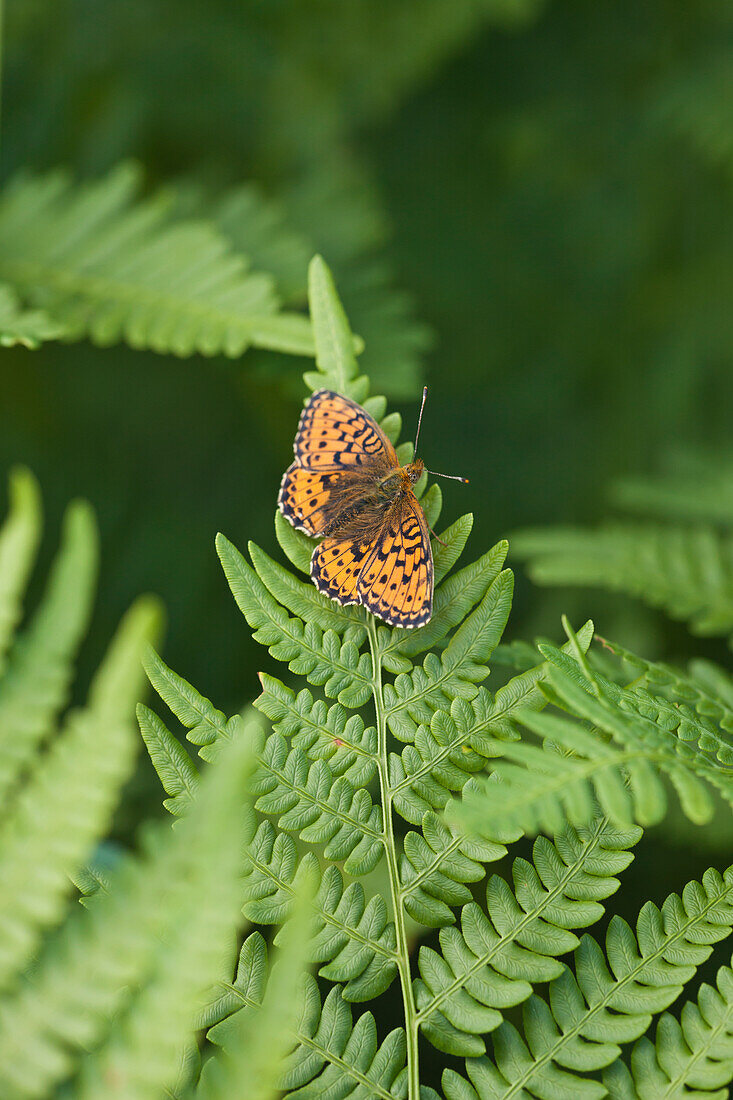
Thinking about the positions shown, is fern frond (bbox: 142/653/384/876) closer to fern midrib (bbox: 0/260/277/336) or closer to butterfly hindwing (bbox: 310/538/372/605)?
butterfly hindwing (bbox: 310/538/372/605)

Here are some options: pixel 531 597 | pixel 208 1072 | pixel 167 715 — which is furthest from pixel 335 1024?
pixel 531 597

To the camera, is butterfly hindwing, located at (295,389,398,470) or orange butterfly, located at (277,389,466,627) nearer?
orange butterfly, located at (277,389,466,627)

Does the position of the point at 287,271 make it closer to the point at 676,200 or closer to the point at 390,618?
the point at 390,618

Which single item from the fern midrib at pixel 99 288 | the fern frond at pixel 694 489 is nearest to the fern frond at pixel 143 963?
the fern midrib at pixel 99 288

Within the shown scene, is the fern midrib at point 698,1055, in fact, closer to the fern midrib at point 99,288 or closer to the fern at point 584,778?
the fern at point 584,778

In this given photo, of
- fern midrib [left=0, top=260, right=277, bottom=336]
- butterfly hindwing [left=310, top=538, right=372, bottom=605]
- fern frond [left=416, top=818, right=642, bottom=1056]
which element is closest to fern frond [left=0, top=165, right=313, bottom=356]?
→ fern midrib [left=0, top=260, right=277, bottom=336]
